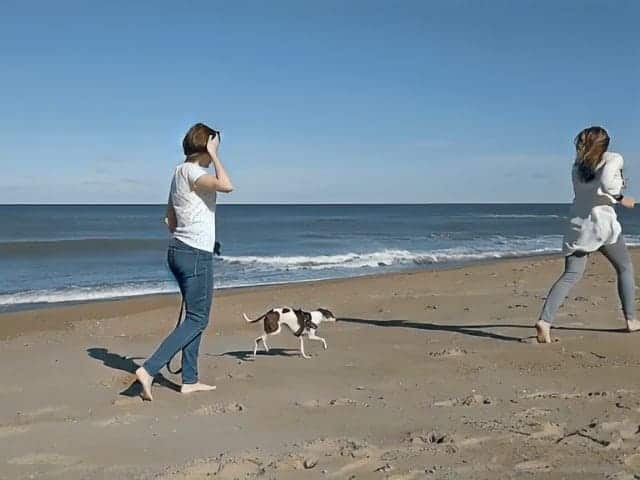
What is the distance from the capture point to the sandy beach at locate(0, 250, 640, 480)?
362 cm

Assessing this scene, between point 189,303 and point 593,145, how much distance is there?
11.7 feet

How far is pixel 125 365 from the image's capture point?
20.7 feet

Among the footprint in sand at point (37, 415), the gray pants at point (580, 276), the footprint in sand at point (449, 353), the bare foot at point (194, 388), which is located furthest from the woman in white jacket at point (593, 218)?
the footprint in sand at point (37, 415)

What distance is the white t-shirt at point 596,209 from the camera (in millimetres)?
6305

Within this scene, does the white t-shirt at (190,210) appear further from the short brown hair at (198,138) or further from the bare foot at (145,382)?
the bare foot at (145,382)

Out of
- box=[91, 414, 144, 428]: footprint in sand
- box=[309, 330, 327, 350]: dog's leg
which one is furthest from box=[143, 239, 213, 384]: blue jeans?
box=[309, 330, 327, 350]: dog's leg

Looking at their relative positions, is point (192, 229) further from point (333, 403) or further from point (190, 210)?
point (333, 403)

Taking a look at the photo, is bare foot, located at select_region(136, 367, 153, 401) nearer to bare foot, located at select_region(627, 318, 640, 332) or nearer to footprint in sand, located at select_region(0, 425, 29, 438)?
footprint in sand, located at select_region(0, 425, 29, 438)

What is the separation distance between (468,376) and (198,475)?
2.49 metres

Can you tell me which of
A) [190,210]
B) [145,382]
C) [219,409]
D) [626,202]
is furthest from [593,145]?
[145,382]

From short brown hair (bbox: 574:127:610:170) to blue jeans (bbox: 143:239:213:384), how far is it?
130 inches

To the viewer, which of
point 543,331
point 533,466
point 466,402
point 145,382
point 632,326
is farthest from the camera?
point 632,326

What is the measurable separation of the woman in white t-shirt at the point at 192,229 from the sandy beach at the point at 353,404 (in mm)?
338

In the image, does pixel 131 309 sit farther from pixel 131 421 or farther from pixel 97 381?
pixel 131 421
